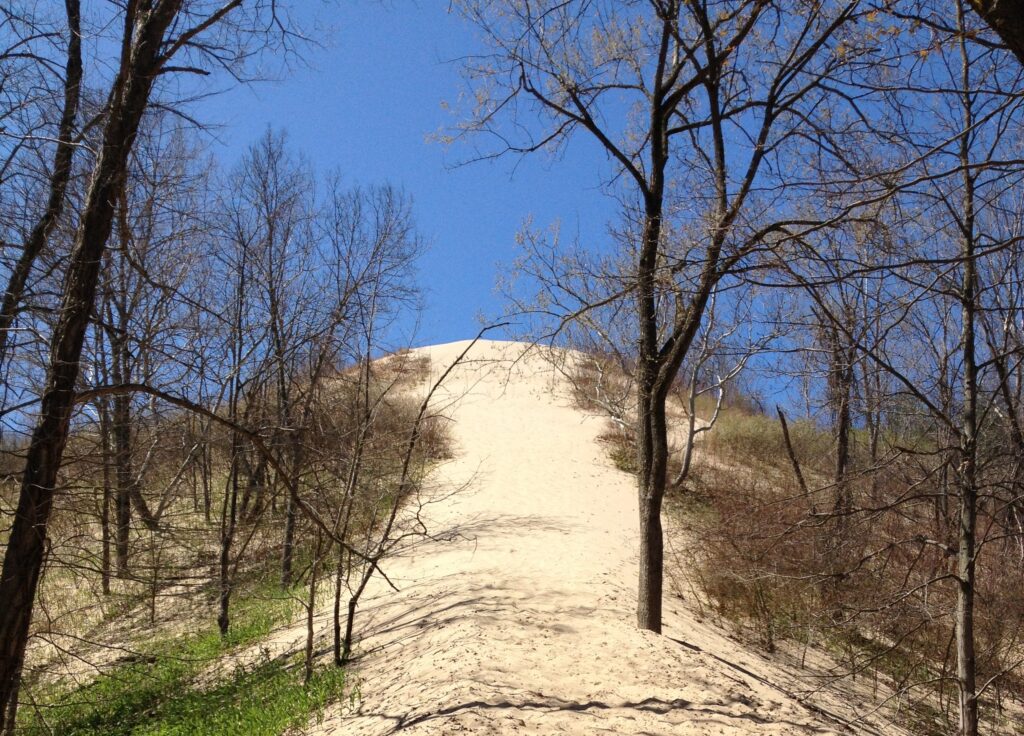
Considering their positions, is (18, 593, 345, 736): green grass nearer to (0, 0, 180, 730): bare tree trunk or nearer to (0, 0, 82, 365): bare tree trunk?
(0, 0, 180, 730): bare tree trunk

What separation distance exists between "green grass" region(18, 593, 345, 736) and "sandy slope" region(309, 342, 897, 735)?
1.75 feet

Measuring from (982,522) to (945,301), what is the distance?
14.7ft

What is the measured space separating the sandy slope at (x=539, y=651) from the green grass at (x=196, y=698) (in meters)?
0.53

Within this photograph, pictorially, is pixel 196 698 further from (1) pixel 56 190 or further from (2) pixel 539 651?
(1) pixel 56 190

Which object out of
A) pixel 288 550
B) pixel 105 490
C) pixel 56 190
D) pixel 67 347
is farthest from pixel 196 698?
pixel 56 190

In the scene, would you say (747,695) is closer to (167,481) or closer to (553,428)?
(167,481)

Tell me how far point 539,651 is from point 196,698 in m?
3.90

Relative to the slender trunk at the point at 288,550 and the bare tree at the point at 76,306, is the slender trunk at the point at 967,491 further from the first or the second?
the slender trunk at the point at 288,550

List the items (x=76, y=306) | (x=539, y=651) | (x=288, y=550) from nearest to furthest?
(x=76, y=306) → (x=539, y=651) → (x=288, y=550)

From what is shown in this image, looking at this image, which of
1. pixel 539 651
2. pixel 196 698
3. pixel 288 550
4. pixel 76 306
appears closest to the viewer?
pixel 76 306

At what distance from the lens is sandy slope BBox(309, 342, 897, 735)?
19.0ft

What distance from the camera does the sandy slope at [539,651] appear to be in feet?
19.0

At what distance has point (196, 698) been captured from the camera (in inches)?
327

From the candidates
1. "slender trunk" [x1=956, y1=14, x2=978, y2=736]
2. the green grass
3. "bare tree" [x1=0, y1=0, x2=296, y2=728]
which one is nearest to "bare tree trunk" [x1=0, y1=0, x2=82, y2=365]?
"bare tree" [x1=0, y1=0, x2=296, y2=728]
